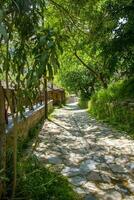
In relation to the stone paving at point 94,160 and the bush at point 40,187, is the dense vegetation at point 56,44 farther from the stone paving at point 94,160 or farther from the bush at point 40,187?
the stone paving at point 94,160

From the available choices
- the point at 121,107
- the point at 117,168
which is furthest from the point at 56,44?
the point at 121,107

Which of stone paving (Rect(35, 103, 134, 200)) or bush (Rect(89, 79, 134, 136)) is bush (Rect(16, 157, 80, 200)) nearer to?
stone paving (Rect(35, 103, 134, 200))

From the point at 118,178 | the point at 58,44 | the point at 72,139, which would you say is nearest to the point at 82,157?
the point at 118,178

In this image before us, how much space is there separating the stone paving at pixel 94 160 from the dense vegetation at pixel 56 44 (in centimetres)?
132

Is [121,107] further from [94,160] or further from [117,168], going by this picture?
[117,168]

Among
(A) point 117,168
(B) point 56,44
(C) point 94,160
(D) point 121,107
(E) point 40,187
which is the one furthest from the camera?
(D) point 121,107

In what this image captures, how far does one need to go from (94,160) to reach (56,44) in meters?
3.67

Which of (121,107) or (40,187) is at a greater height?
Answer: (121,107)

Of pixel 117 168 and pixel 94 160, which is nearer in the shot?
pixel 117 168

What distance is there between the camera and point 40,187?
4359 millimetres

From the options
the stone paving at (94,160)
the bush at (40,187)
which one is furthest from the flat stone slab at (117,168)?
the bush at (40,187)

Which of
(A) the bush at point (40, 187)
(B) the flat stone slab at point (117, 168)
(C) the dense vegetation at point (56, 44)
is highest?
(C) the dense vegetation at point (56, 44)

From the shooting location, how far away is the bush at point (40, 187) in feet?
13.9

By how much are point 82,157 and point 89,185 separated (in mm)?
1844
